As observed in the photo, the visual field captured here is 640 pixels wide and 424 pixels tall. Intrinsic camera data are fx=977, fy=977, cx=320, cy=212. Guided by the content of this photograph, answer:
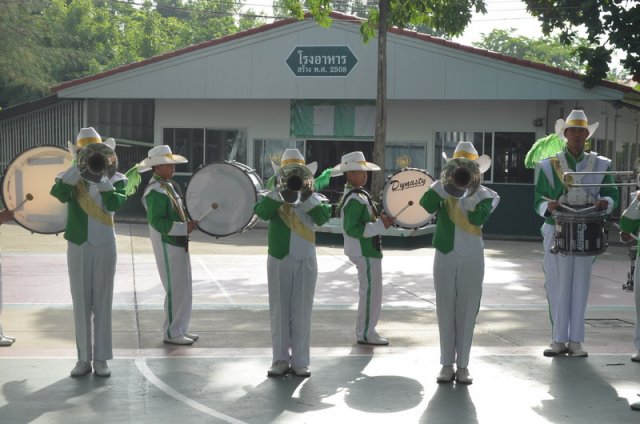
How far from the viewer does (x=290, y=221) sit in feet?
28.5

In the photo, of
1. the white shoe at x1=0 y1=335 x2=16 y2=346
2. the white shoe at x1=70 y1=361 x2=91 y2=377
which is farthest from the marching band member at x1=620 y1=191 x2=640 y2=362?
the white shoe at x1=0 y1=335 x2=16 y2=346

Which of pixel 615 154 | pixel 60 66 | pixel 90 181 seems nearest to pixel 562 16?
pixel 615 154

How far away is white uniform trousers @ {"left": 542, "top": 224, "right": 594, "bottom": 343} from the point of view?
9594 mm

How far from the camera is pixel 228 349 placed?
986 centimetres

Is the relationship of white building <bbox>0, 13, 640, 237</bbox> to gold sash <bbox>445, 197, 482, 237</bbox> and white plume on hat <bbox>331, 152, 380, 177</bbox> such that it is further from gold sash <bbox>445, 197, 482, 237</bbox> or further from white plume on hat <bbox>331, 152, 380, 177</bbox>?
gold sash <bbox>445, 197, 482, 237</bbox>

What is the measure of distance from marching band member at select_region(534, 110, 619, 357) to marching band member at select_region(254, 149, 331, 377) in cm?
244

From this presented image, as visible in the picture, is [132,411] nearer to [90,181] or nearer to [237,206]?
[90,181]

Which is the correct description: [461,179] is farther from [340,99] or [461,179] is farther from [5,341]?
[340,99]

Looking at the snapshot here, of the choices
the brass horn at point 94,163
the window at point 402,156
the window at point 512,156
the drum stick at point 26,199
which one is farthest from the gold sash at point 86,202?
the window at point 512,156

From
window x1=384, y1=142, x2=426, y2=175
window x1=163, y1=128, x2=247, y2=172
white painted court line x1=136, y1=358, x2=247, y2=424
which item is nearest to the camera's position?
white painted court line x1=136, y1=358, x2=247, y2=424

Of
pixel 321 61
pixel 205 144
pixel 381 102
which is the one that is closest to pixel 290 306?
pixel 381 102

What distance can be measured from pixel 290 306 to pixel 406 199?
6.27 ft

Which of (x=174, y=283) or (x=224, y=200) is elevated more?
(x=224, y=200)

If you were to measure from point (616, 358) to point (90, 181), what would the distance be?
5323 millimetres
